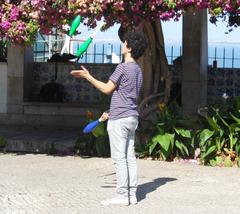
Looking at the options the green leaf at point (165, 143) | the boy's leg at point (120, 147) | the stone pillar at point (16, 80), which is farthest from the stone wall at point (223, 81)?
the boy's leg at point (120, 147)

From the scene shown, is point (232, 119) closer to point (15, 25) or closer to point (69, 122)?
point (15, 25)

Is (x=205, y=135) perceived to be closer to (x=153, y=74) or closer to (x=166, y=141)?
(x=166, y=141)

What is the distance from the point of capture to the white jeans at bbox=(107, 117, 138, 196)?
6.58m

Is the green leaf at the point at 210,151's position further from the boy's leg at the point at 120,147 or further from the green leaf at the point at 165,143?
the boy's leg at the point at 120,147

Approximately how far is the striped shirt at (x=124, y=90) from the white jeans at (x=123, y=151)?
0.08 meters

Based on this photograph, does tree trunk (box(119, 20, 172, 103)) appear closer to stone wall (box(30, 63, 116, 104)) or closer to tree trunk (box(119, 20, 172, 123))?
tree trunk (box(119, 20, 172, 123))

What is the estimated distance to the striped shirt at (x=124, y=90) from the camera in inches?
259

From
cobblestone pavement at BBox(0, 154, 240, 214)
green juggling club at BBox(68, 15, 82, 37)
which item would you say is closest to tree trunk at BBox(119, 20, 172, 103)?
cobblestone pavement at BBox(0, 154, 240, 214)

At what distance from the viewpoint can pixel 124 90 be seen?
21.7 ft

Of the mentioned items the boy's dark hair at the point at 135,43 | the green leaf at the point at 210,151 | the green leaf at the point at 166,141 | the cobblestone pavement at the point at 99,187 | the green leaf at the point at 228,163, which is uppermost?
the boy's dark hair at the point at 135,43

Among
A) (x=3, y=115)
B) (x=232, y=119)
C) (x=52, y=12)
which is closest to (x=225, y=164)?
(x=232, y=119)

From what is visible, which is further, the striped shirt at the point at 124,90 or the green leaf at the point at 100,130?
the green leaf at the point at 100,130

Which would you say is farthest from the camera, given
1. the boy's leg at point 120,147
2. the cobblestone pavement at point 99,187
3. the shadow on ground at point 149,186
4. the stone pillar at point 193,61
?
the stone pillar at point 193,61

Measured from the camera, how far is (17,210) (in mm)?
6645
